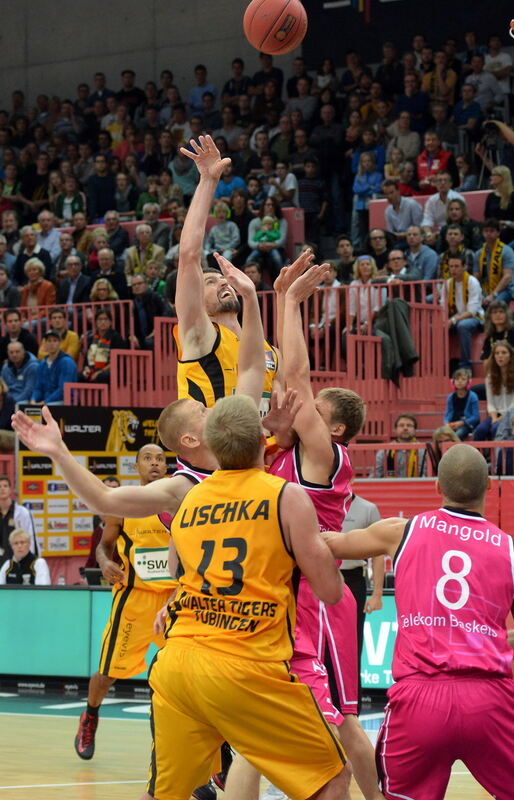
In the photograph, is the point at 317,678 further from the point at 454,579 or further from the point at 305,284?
the point at 305,284

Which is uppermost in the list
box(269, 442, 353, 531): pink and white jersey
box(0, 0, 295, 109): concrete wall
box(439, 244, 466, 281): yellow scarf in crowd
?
box(0, 0, 295, 109): concrete wall

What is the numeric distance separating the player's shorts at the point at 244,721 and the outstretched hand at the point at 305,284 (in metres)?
2.02

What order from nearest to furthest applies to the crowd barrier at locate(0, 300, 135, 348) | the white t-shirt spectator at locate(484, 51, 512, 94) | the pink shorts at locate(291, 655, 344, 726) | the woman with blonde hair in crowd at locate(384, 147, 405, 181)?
the pink shorts at locate(291, 655, 344, 726), the crowd barrier at locate(0, 300, 135, 348), the woman with blonde hair in crowd at locate(384, 147, 405, 181), the white t-shirt spectator at locate(484, 51, 512, 94)

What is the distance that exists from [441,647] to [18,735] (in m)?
5.82

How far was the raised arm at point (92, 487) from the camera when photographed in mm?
4879

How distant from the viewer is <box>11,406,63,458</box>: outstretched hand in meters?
4.87

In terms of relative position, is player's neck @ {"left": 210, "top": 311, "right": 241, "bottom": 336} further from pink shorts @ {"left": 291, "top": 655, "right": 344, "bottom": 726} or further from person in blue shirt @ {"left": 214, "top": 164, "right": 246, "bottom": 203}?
person in blue shirt @ {"left": 214, "top": 164, "right": 246, "bottom": 203}

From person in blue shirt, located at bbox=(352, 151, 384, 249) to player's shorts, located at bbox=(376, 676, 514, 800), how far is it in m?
14.0

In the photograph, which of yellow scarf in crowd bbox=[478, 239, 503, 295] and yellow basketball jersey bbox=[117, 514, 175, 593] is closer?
yellow basketball jersey bbox=[117, 514, 175, 593]

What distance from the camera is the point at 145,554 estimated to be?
897 centimetres

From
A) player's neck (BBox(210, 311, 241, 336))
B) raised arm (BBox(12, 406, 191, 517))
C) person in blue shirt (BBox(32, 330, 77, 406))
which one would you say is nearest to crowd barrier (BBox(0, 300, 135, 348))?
person in blue shirt (BBox(32, 330, 77, 406))

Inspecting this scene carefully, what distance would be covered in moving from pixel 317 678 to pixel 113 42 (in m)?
22.0

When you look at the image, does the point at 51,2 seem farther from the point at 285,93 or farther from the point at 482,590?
the point at 482,590

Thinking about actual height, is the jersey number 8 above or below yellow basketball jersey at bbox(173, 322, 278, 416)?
below
